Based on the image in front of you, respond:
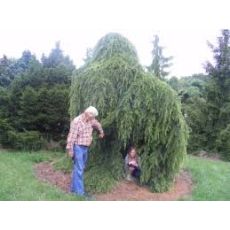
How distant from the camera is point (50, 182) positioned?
9156 millimetres

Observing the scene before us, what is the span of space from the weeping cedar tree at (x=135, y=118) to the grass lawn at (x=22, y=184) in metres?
1.11

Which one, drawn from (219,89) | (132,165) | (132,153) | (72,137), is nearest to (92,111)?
(72,137)

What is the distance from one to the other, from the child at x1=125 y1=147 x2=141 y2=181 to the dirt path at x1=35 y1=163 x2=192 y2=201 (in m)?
0.21

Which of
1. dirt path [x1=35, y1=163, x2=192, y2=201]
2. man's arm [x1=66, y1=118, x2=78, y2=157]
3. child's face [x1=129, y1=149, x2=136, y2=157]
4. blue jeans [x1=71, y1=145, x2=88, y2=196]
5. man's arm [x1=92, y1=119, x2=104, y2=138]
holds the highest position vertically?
man's arm [x1=92, y1=119, x2=104, y2=138]

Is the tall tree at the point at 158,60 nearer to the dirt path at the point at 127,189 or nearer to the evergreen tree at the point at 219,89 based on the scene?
the evergreen tree at the point at 219,89

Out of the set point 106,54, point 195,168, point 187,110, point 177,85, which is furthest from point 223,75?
point 106,54

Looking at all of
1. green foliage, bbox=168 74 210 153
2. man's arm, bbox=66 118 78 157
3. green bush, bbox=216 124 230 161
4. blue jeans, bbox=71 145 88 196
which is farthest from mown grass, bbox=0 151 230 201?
green foliage, bbox=168 74 210 153

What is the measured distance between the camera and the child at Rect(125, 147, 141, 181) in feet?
31.2

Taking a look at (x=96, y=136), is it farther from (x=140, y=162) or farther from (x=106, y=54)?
(x=106, y=54)

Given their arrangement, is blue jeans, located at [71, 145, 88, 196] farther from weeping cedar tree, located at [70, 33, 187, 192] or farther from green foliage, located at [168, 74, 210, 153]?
green foliage, located at [168, 74, 210, 153]

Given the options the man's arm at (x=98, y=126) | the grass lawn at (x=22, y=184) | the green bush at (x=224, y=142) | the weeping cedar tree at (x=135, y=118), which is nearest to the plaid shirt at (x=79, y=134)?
the man's arm at (x=98, y=126)

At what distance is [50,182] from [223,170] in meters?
5.30

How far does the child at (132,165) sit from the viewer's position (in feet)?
31.2

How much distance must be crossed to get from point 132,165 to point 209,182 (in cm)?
192
